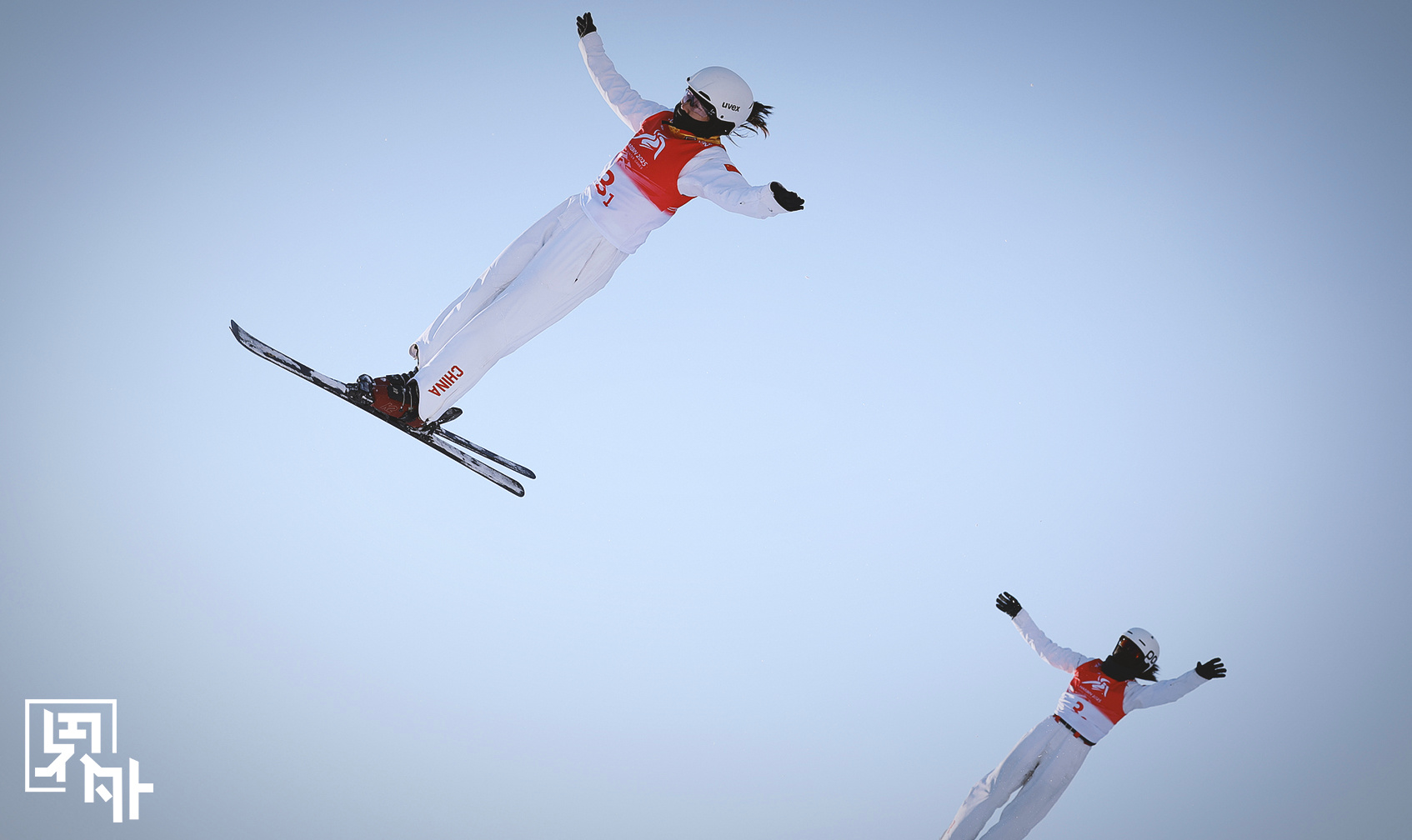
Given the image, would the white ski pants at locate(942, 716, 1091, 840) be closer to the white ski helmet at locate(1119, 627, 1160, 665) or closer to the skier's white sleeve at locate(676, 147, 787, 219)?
the white ski helmet at locate(1119, 627, 1160, 665)

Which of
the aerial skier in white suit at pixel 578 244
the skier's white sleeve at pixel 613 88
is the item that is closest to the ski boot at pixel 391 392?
the aerial skier in white suit at pixel 578 244

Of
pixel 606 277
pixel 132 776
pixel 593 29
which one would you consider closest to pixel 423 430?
pixel 606 277

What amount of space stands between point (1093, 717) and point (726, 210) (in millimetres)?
5830

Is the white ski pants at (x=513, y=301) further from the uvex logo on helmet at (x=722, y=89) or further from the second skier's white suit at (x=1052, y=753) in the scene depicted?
the second skier's white suit at (x=1052, y=753)

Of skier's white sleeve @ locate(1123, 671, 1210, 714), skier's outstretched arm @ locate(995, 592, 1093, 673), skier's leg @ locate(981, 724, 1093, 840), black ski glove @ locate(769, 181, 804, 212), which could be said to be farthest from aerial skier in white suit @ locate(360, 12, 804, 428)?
skier's white sleeve @ locate(1123, 671, 1210, 714)

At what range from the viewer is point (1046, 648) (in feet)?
29.0

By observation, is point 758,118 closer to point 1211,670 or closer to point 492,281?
point 492,281

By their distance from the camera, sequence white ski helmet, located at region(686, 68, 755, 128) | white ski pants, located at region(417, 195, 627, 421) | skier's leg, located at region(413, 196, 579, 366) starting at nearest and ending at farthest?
white ski helmet, located at region(686, 68, 755, 128), white ski pants, located at region(417, 195, 627, 421), skier's leg, located at region(413, 196, 579, 366)

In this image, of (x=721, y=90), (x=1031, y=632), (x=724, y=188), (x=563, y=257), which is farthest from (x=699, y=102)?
(x=1031, y=632)

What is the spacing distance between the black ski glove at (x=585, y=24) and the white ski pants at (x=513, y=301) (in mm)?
1231

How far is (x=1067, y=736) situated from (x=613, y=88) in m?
6.75

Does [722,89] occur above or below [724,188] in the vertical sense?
above

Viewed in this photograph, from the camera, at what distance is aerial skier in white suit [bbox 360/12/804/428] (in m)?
5.82

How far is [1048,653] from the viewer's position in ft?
28.8
